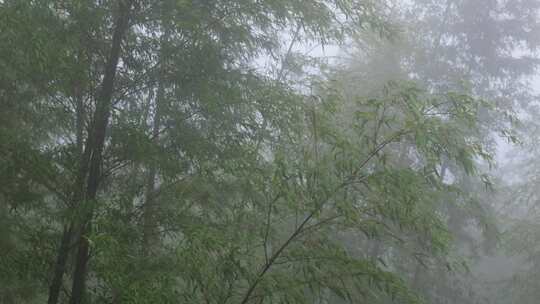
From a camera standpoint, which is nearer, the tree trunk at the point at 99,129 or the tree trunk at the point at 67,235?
the tree trunk at the point at 99,129

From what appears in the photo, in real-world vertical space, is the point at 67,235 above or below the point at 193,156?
below

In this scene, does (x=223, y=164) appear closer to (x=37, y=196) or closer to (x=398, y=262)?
(x=37, y=196)

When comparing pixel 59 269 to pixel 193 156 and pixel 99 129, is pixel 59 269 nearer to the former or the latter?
pixel 99 129

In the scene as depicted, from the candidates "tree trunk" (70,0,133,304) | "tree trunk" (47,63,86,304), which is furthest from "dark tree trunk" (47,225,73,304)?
"tree trunk" (70,0,133,304)

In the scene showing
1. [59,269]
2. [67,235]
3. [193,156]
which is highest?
[193,156]

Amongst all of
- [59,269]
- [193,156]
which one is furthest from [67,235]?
[193,156]

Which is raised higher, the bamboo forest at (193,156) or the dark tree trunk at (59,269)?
the bamboo forest at (193,156)

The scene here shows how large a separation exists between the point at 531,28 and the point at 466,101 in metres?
9.35

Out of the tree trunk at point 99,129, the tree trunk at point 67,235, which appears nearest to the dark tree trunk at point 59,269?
the tree trunk at point 67,235

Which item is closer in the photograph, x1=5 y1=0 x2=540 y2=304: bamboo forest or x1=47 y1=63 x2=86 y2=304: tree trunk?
x1=5 y1=0 x2=540 y2=304: bamboo forest

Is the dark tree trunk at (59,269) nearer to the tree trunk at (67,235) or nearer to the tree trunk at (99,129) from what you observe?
the tree trunk at (67,235)

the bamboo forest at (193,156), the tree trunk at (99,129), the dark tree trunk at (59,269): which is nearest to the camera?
the bamboo forest at (193,156)

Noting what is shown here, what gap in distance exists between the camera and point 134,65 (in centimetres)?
422

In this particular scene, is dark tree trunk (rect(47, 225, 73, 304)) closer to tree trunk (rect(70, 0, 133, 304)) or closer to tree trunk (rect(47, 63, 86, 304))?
tree trunk (rect(47, 63, 86, 304))
